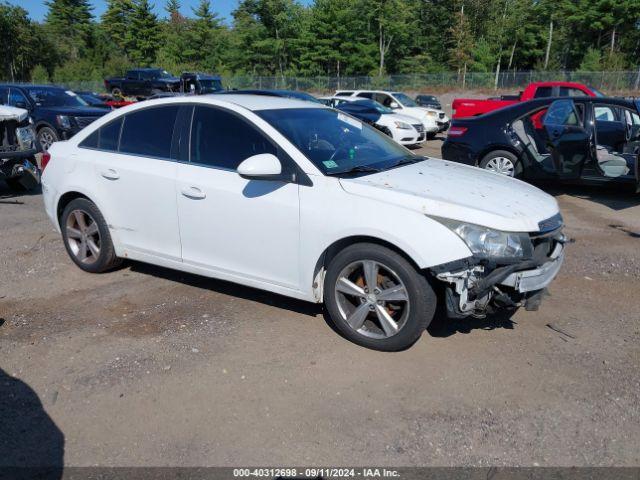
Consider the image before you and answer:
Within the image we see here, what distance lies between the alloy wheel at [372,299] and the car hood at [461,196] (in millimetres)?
481

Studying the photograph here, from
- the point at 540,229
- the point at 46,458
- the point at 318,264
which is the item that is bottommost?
the point at 46,458

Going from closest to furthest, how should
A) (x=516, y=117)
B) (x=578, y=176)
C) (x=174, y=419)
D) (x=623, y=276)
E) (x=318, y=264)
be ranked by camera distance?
(x=174, y=419) < (x=318, y=264) < (x=623, y=276) < (x=578, y=176) < (x=516, y=117)

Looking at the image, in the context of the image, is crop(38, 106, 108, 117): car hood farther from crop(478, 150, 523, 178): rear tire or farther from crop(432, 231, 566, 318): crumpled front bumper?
crop(432, 231, 566, 318): crumpled front bumper

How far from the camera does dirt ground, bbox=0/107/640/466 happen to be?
283 centimetres

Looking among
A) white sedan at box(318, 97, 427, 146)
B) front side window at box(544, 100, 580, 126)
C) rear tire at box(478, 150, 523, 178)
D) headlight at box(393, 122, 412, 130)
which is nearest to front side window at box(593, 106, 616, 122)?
front side window at box(544, 100, 580, 126)

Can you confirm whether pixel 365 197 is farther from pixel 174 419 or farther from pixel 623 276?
pixel 623 276

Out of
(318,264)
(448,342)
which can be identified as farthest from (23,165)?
(448,342)

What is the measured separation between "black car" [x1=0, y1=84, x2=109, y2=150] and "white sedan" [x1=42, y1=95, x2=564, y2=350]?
28.3 feet

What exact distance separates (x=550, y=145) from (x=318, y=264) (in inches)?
233

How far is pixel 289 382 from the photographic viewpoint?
3426 mm

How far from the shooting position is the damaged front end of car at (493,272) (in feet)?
11.0

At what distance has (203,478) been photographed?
2617 mm

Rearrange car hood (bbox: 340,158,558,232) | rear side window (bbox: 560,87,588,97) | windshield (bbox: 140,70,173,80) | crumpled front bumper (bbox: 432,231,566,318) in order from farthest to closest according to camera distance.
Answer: windshield (bbox: 140,70,173,80), rear side window (bbox: 560,87,588,97), car hood (bbox: 340,158,558,232), crumpled front bumper (bbox: 432,231,566,318)

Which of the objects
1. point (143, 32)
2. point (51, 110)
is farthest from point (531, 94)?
point (143, 32)
